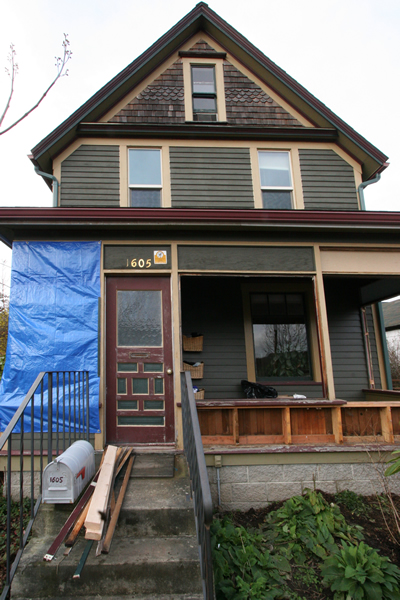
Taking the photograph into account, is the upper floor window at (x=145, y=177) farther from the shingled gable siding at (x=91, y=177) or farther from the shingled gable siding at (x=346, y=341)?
the shingled gable siding at (x=346, y=341)

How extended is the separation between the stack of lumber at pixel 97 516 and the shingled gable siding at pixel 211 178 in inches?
189

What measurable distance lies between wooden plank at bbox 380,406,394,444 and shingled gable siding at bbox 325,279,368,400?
7.02 ft

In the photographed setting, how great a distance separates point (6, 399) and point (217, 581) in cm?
330

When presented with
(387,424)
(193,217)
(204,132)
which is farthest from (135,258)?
(387,424)

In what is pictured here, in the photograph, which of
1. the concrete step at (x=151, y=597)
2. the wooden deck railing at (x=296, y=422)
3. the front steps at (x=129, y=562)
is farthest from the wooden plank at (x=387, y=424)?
the concrete step at (x=151, y=597)

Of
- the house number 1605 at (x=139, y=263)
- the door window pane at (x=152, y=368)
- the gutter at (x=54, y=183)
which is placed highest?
the gutter at (x=54, y=183)

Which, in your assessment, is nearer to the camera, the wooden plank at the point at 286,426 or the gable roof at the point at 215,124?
the wooden plank at the point at 286,426

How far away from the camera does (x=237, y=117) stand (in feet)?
23.6

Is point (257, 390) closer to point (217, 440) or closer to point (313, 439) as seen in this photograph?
point (313, 439)

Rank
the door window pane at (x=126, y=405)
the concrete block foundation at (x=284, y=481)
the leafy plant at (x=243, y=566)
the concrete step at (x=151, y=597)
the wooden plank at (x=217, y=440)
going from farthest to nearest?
the door window pane at (x=126, y=405)
the wooden plank at (x=217, y=440)
the concrete block foundation at (x=284, y=481)
the leafy plant at (x=243, y=566)
the concrete step at (x=151, y=597)

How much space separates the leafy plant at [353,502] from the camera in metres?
4.14

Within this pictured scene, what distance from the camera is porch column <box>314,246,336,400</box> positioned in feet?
16.4

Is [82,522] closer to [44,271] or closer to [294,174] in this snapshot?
[44,271]

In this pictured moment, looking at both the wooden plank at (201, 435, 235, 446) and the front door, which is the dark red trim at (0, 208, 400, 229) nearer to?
the front door
